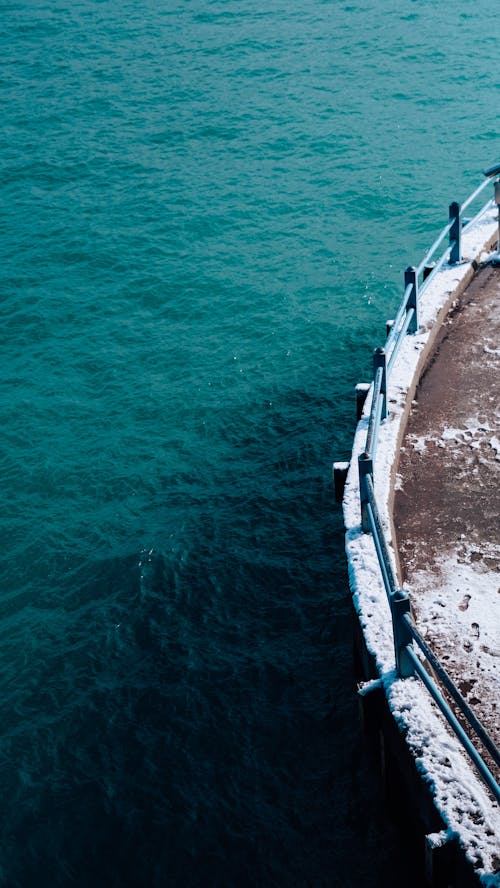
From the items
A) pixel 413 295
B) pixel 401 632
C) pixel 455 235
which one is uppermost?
pixel 455 235

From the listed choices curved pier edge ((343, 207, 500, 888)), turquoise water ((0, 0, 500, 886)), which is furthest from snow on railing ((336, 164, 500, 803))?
turquoise water ((0, 0, 500, 886))

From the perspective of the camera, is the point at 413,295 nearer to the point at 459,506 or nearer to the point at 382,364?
the point at 382,364

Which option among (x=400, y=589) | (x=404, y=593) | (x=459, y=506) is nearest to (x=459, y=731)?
(x=404, y=593)

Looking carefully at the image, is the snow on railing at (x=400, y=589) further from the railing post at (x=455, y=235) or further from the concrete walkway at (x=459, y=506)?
the concrete walkway at (x=459, y=506)

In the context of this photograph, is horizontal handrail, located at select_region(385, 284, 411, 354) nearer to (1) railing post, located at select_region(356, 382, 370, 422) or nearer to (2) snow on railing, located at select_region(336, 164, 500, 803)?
(2) snow on railing, located at select_region(336, 164, 500, 803)

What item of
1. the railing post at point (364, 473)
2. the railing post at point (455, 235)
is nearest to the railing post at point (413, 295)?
the railing post at point (455, 235)

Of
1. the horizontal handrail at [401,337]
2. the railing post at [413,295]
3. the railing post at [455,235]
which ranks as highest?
the railing post at [455,235]
